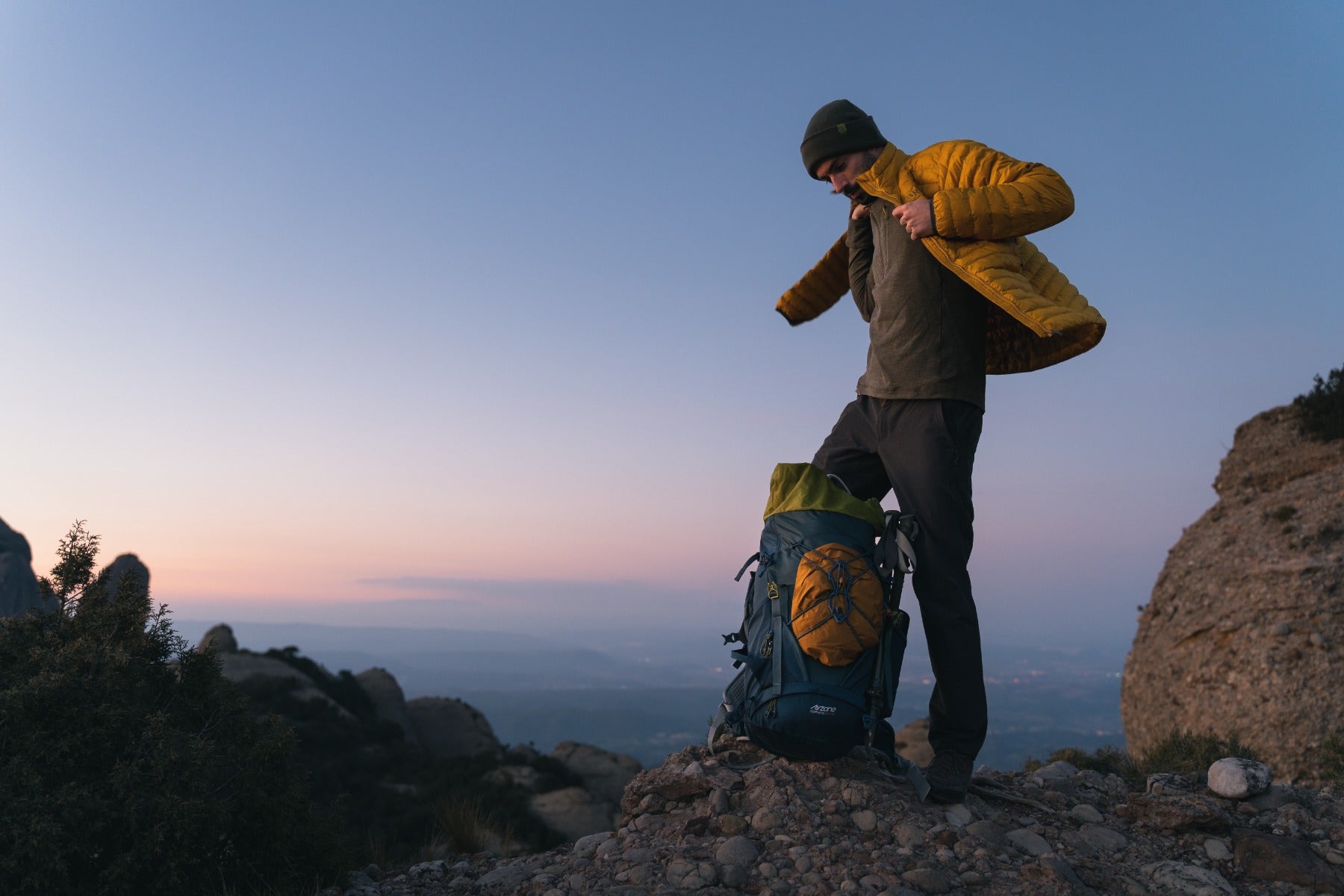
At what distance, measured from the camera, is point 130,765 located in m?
2.91

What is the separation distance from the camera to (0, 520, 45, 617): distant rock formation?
111ft

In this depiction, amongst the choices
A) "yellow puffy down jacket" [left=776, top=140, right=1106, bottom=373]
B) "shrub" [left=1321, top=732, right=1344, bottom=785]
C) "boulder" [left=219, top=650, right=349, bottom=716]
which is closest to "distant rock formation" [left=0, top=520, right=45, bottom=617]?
"boulder" [left=219, top=650, right=349, bottom=716]

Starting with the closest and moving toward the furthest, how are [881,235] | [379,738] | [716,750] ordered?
[881,235] → [716,750] → [379,738]

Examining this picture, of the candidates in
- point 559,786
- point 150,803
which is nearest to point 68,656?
point 150,803

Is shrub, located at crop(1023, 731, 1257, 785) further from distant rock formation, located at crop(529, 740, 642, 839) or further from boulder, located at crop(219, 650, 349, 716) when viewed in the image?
boulder, located at crop(219, 650, 349, 716)

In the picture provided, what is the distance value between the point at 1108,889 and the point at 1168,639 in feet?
34.7

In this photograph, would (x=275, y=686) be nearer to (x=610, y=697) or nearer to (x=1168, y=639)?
(x=1168, y=639)

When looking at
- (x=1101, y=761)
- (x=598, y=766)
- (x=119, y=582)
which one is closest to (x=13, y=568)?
(x=598, y=766)

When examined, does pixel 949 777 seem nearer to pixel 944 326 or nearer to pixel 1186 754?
pixel 944 326

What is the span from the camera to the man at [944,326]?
130 inches

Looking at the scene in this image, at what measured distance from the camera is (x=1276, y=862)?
3.29m

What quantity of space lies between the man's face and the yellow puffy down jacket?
0.08 meters

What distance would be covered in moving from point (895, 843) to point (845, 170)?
9.12 feet

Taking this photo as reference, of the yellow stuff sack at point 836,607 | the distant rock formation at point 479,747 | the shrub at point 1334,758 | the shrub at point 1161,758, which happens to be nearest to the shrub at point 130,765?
the yellow stuff sack at point 836,607
